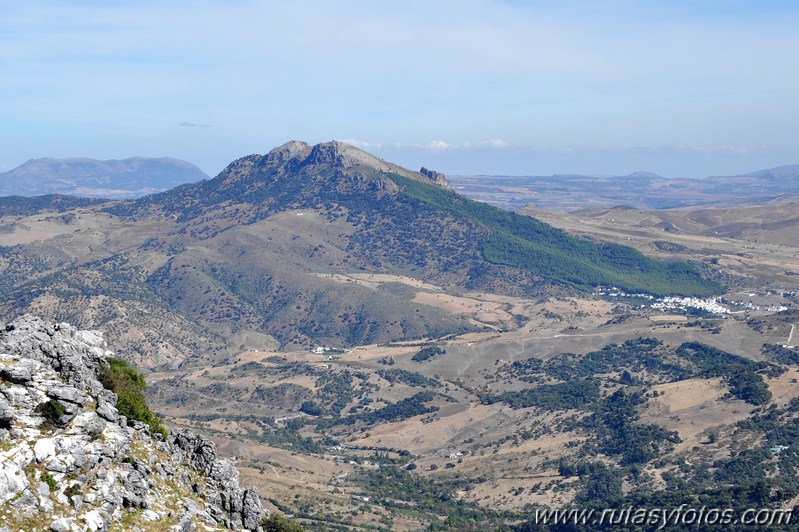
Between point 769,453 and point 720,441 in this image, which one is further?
point 720,441

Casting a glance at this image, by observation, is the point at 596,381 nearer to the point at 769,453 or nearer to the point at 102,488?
the point at 769,453

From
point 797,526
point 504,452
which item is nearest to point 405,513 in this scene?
point 504,452

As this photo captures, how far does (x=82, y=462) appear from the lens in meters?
36.6

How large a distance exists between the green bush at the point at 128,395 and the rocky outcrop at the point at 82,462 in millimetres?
2735

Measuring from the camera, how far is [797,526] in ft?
248

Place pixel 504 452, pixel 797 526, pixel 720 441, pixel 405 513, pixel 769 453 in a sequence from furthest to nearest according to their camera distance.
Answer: pixel 504 452
pixel 720 441
pixel 769 453
pixel 405 513
pixel 797 526

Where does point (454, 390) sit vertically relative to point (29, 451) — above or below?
below

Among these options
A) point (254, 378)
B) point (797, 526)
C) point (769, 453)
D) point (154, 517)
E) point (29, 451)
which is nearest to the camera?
point (29, 451)

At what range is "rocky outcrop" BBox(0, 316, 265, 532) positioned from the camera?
34250mm

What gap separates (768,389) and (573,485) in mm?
45639

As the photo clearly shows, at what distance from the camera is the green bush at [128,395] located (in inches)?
1888

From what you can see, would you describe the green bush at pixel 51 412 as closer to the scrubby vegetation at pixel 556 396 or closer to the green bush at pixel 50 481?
the green bush at pixel 50 481

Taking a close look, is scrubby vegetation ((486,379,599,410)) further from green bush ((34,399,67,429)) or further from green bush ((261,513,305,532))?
green bush ((34,399,67,429))

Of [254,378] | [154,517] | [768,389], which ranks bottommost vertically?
[254,378]
